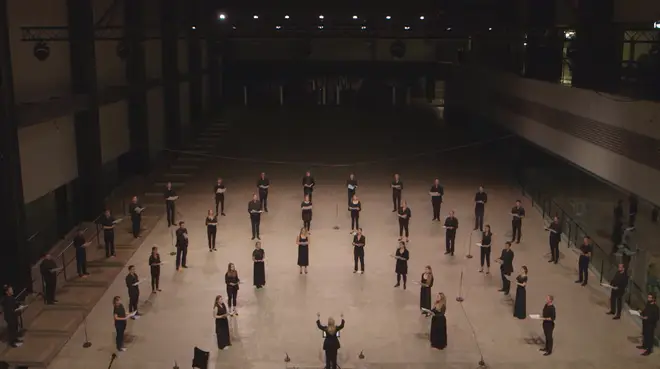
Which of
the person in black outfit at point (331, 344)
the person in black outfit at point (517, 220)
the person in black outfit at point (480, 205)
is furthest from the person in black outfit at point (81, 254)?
the person in black outfit at point (517, 220)

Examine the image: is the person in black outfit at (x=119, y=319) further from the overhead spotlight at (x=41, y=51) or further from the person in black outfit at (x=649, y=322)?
the person in black outfit at (x=649, y=322)

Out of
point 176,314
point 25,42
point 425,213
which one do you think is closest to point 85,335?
point 176,314

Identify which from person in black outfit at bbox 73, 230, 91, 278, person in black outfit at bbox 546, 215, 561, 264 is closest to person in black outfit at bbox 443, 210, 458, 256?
person in black outfit at bbox 546, 215, 561, 264

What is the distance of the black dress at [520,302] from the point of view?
49.4ft

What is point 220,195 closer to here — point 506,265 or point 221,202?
point 221,202

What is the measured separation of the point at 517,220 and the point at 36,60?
1513cm

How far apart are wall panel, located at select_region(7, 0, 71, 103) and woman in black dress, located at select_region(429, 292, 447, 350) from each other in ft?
41.6

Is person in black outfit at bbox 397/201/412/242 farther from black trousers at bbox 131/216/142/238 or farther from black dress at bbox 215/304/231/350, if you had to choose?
black trousers at bbox 131/216/142/238

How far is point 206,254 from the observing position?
64.4 ft

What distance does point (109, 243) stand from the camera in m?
19.2

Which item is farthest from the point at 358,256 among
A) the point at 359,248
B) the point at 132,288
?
the point at 132,288

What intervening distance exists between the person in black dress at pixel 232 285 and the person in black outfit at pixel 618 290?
8644mm

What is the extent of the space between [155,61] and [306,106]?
18.1 meters

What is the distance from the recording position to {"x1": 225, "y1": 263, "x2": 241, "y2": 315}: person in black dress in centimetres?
1516
